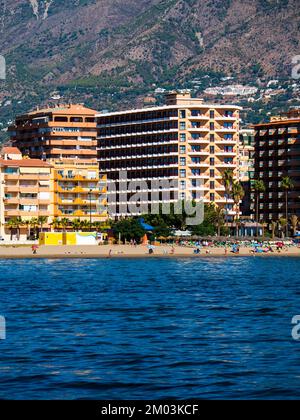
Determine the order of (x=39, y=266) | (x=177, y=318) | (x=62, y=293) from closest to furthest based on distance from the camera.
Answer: (x=177, y=318), (x=62, y=293), (x=39, y=266)

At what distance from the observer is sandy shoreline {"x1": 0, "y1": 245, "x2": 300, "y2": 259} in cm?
18788

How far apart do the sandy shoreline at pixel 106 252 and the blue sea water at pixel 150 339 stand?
66.7 m

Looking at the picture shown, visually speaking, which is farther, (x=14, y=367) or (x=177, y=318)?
(x=177, y=318)

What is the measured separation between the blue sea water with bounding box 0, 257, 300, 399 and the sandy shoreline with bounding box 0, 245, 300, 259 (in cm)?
6669

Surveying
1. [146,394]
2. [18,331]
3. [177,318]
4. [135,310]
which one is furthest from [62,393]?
[135,310]

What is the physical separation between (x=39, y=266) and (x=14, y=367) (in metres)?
104

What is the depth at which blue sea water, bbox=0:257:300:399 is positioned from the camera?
47812mm

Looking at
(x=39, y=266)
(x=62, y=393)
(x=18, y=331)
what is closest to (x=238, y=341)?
(x=18, y=331)

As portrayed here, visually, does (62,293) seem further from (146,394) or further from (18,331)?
(146,394)

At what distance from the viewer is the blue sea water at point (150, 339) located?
47812 millimetres

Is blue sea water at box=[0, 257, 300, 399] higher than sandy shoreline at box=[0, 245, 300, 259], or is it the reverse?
sandy shoreline at box=[0, 245, 300, 259]

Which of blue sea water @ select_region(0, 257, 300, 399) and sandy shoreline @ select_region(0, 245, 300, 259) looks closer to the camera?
blue sea water @ select_region(0, 257, 300, 399)
